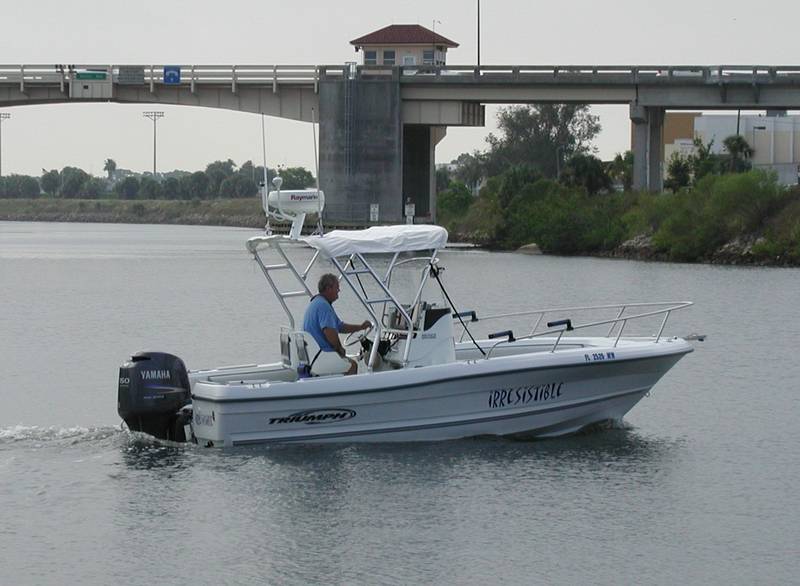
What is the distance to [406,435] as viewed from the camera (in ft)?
66.1

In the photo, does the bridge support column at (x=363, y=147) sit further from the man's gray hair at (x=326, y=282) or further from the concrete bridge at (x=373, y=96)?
the man's gray hair at (x=326, y=282)

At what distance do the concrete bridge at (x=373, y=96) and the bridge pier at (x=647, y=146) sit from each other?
0.17 feet

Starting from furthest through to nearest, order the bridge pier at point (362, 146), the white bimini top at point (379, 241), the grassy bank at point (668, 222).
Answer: the bridge pier at point (362, 146) < the grassy bank at point (668, 222) < the white bimini top at point (379, 241)

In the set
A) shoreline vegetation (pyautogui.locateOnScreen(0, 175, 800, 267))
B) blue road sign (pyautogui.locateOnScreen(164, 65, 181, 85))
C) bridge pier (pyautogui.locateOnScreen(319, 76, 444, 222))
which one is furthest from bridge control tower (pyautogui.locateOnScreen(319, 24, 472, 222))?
blue road sign (pyautogui.locateOnScreen(164, 65, 181, 85))

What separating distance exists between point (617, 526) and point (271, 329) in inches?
843

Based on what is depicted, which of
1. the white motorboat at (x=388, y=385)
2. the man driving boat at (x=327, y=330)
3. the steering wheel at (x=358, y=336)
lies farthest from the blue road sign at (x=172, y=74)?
the man driving boat at (x=327, y=330)

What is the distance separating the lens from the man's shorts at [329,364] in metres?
20.1

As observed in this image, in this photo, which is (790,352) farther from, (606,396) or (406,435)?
(406,435)

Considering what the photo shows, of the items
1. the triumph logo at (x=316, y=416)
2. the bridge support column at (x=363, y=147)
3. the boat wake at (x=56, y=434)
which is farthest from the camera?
the bridge support column at (x=363, y=147)

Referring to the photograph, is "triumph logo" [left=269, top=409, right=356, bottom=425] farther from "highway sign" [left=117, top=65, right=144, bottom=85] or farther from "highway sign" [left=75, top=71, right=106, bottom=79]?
"highway sign" [left=75, top=71, right=106, bottom=79]

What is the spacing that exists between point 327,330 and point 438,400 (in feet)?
5.21

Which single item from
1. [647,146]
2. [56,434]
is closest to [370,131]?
[647,146]

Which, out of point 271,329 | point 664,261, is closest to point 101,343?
point 271,329

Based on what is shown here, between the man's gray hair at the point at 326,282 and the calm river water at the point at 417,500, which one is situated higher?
the man's gray hair at the point at 326,282
